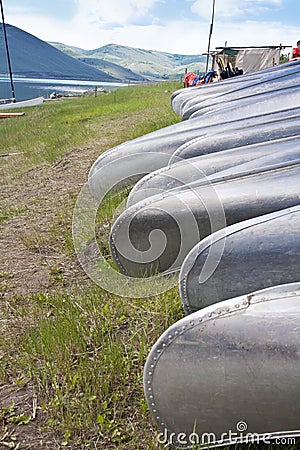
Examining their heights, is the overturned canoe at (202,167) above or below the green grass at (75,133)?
above

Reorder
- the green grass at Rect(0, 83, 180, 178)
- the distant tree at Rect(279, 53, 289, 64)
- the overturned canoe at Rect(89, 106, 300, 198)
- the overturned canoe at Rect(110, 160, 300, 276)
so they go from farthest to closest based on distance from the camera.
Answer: the distant tree at Rect(279, 53, 289, 64), the green grass at Rect(0, 83, 180, 178), the overturned canoe at Rect(89, 106, 300, 198), the overturned canoe at Rect(110, 160, 300, 276)

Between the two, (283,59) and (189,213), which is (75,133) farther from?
(283,59)

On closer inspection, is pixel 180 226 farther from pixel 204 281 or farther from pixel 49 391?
pixel 49 391

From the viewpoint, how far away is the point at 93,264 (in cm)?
407

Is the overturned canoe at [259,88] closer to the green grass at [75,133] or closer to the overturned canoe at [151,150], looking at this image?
the overturned canoe at [151,150]

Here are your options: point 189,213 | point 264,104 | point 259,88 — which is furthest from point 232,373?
point 259,88

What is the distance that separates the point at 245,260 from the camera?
253 cm

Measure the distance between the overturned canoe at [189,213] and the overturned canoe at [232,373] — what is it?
1238mm

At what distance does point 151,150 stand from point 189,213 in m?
2.15

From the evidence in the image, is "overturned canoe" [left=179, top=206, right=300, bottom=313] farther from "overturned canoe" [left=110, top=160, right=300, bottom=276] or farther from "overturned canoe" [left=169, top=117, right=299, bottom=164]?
"overturned canoe" [left=169, top=117, right=299, bottom=164]

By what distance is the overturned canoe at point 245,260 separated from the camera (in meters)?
2.46

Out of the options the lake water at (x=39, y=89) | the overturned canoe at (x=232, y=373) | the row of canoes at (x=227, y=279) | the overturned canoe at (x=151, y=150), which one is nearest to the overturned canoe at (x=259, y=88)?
the overturned canoe at (x=151, y=150)

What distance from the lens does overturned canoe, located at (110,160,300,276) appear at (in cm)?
315

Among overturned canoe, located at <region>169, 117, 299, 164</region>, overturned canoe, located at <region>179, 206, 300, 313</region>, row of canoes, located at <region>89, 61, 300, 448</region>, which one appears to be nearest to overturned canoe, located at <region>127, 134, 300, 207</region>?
row of canoes, located at <region>89, 61, 300, 448</region>
